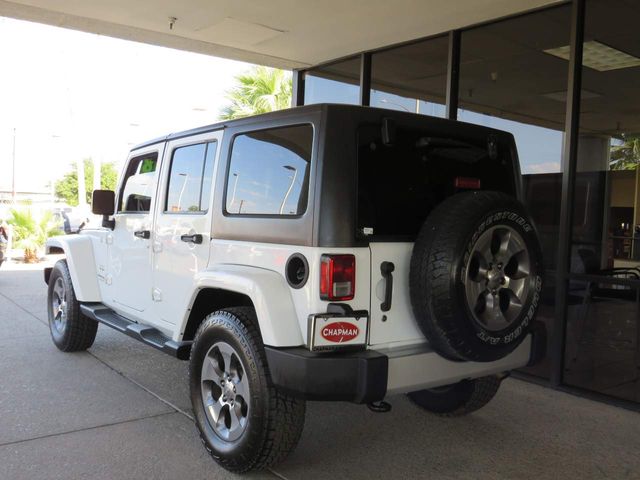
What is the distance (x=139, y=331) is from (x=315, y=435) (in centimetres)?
149

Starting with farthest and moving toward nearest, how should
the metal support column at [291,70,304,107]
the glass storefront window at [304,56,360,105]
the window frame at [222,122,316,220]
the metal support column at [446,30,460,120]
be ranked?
the metal support column at [291,70,304,107], the glass storefront window at [304,56,360,105], the metal support column at [446,30,460,120], the window frame at [222,122,316,220]

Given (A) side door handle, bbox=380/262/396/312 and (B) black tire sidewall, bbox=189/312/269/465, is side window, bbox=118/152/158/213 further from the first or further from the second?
(A) side door handle, bbox=380/262/396/312

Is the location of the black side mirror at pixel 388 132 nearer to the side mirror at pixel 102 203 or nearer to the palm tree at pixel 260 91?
the side mirror at pixel 102 203

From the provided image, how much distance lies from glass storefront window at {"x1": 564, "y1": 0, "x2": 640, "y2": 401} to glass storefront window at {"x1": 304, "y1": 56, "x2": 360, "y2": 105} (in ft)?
10.7

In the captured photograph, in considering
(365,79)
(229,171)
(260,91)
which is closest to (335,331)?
(229,171)

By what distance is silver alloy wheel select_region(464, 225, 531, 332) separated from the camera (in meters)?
3.03

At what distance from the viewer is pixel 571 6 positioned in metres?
5.41

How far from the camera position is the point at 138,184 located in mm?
4910

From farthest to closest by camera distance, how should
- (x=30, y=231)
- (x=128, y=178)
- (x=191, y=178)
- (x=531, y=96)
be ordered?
1. (x=30, y=231)
2. (x=531, y=96)
3. (x=128, y=178)
4. (x=191, y=178)

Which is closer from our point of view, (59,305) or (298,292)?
(298,292)

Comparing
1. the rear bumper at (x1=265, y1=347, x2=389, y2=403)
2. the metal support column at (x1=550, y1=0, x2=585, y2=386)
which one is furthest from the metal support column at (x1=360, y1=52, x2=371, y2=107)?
the rear bumper at (x1=265, y1=347, x2=389, y2=403)

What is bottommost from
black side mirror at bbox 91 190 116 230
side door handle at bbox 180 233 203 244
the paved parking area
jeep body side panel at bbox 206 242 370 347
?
the paved parking area

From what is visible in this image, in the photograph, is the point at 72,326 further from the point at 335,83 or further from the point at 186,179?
the point at 335,83

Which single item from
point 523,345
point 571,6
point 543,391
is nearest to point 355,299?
point 523,345
